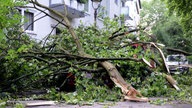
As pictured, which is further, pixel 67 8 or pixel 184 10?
pixel 184 10

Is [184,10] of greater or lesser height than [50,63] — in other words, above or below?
above

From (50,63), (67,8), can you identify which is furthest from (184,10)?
(50,63)

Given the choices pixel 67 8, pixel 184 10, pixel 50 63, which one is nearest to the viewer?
pixel 50 63

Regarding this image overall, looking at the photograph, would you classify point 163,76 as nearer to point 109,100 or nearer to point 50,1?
point 109,100

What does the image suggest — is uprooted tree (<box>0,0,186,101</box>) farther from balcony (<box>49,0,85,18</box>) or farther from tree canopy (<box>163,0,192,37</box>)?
tree canopy (<box>163,0,192,37</box>)

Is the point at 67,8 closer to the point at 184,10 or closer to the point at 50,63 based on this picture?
the point at 184,10

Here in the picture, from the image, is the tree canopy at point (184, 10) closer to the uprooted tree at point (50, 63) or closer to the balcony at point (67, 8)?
the balcony at point (67, 8)

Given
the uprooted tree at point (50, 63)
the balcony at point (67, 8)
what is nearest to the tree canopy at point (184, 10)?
the balcony at point (67, 8)

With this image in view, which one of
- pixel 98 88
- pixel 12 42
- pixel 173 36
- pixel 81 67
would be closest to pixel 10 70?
pixel 12 42

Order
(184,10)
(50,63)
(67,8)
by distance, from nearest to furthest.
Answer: (50,63), (67,8), (184,10)

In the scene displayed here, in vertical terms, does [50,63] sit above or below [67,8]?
below

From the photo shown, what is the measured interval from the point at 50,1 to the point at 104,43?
557 inches

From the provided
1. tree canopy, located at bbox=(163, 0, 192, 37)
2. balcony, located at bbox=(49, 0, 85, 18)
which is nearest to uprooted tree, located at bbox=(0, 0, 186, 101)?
balcony, located at bbox=(49, 0, 85, 18)

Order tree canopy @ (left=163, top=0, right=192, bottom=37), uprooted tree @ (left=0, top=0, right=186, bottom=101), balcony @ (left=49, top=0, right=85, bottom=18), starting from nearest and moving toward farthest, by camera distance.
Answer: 1. uprooted tree @ (left=0, top=0, right=186, bottom=101)
2. balcony @ (left=49, top=0, right=85, bottom=18)
3. tree canopy @ (left=163, top=0, right=192, bottom=37)
